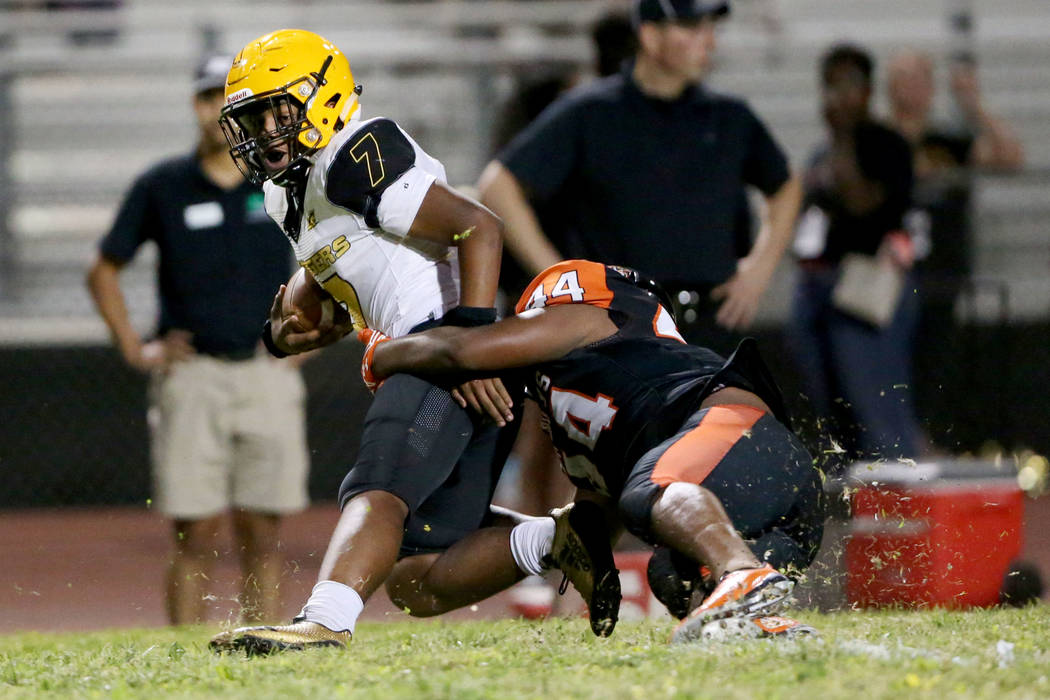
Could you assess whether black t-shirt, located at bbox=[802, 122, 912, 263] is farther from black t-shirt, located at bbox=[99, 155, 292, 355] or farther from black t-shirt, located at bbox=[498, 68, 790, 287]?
black t-shirt, located at bbox=[99, 155, 292, 355]

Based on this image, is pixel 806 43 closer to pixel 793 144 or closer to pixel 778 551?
pixel 793 144

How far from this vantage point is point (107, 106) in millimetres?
10617

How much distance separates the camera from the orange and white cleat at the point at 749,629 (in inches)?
140

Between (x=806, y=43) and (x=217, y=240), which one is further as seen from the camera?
(x=806, y=43)

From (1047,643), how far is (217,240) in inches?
158

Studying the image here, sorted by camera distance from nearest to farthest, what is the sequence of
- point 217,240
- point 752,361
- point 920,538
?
1. point 752,361
2. point 920,538
3. point 217,240

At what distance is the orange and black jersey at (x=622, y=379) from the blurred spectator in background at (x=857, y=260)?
3.27 m

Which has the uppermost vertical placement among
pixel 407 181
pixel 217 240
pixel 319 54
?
pixel 319 54

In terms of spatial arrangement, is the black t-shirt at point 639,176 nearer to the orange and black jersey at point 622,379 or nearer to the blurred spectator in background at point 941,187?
the orange and black jersey at point 622,379

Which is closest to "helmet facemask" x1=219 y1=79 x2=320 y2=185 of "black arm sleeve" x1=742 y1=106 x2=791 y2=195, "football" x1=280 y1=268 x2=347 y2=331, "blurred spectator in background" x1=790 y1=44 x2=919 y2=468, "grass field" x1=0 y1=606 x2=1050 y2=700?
"football" x1=280 y1=268 x2=347 y2=331

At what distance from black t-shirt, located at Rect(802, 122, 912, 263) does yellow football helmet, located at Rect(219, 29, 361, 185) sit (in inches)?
148

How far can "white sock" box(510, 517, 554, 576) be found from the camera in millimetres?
4570

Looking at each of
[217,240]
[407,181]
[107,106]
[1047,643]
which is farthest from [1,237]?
[1047,643]

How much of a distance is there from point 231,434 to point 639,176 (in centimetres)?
217
